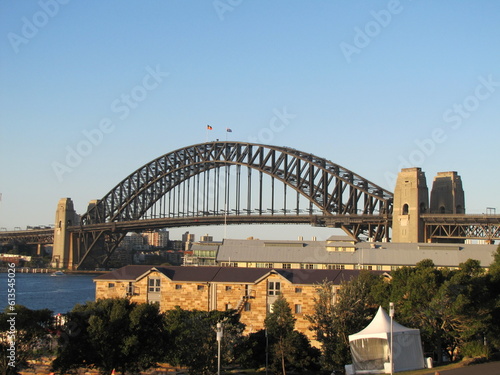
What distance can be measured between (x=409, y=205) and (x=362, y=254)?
25.2 meters

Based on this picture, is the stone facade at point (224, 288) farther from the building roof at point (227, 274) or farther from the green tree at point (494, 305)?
the green tree at point (494, 305)

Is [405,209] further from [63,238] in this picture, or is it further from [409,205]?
[63,238]

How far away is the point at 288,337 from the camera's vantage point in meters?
41.8

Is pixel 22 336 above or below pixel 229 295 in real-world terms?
below

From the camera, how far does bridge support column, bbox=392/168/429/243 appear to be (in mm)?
92750

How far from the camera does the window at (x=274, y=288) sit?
5116 cm

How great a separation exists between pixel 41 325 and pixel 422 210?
218ft

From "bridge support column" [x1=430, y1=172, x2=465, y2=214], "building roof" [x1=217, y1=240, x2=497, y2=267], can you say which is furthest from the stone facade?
"bridge support column" [x1=430, y1=172, x2=465, y2=214]

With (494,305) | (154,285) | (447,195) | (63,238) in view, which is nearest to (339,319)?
(494,305)

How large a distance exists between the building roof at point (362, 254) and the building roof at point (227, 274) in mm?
14867

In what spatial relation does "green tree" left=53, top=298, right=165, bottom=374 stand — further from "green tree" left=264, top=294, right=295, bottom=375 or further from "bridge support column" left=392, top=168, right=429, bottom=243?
"bridge support column" left=392, top=168, right=429, bottom=243

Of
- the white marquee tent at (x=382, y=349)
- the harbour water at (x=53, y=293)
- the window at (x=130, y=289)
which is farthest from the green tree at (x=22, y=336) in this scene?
the harbour water at (x=53, y=293)

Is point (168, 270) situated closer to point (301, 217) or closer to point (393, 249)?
point (393, 249)

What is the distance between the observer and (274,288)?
5131 cm
